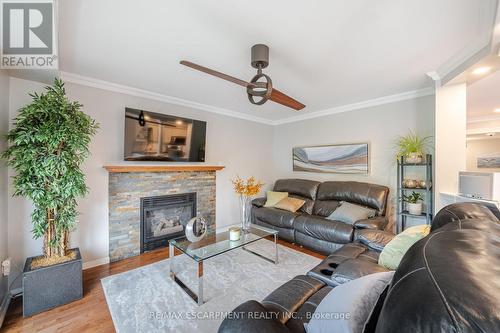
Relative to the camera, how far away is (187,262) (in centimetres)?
282

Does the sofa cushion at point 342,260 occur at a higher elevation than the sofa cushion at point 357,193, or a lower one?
lower

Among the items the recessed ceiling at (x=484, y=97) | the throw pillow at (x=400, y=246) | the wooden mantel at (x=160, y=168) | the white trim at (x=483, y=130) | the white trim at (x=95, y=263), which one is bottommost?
the white trim at (x=95, y=263)

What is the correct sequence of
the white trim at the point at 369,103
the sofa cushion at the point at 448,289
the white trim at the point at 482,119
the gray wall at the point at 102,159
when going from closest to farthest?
the sofa cushion at the point at 448,289 < the gray wall at the point at 102,159 < the white trim at the point at 369,103 < the white trim at the point at 482,119

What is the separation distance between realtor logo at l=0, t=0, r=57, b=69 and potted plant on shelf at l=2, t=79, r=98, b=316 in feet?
0.98

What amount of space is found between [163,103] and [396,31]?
3.08m

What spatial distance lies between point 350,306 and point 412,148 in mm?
2934

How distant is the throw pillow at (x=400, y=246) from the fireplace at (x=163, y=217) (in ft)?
9.46

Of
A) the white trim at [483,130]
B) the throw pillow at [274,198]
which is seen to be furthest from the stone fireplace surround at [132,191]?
the white trim at [483,130]

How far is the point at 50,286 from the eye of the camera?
1.95 m

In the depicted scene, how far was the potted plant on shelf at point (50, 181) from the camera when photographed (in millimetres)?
1881

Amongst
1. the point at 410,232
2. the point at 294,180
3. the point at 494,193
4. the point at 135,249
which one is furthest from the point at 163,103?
the point at 494,193

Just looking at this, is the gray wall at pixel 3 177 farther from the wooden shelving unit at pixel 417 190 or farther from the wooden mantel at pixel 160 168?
the wooden shelving unit at pixel 417 190

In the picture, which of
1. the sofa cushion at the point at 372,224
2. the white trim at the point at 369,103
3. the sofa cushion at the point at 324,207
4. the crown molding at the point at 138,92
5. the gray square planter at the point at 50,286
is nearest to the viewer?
the gray square planter at the point at 50,286

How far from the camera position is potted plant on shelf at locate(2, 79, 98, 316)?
1.88 m
